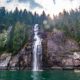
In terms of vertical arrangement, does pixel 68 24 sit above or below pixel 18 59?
above

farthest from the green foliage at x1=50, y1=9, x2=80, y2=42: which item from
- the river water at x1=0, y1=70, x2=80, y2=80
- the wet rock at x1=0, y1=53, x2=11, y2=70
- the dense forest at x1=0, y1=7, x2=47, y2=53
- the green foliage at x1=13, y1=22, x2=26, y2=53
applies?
the wet rock at x1=0, y1=53, x2=11, y2=70

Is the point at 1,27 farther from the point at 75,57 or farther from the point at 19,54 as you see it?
the point at 75,57

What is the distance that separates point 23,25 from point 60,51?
2712mm

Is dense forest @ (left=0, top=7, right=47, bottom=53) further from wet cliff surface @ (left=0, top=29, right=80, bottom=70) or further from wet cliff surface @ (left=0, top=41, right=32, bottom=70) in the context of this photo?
wet cliff surface @ (left=0, top=29, right=80, bottom=70)

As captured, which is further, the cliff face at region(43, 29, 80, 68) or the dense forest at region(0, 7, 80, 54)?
the dense forest at region(0, 7, 80, 54)

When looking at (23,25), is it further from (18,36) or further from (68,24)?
(68,24)

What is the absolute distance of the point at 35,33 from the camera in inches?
612

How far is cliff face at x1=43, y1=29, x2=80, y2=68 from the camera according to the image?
15.0 metres

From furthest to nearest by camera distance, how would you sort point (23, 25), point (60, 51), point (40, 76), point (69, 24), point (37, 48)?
point (23, 25)
point (37, 48)
point (69, 24)
point (60, 51)
point (40, 76)

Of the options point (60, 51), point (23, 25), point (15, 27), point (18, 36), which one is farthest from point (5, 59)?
point (60, 51)

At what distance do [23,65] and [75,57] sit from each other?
3046 mm

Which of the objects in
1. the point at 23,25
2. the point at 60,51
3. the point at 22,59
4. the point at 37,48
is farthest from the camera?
the point at 23,25

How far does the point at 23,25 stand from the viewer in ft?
51.4

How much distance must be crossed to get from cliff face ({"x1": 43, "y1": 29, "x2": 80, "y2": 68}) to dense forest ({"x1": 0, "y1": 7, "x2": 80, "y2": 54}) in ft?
1.20
